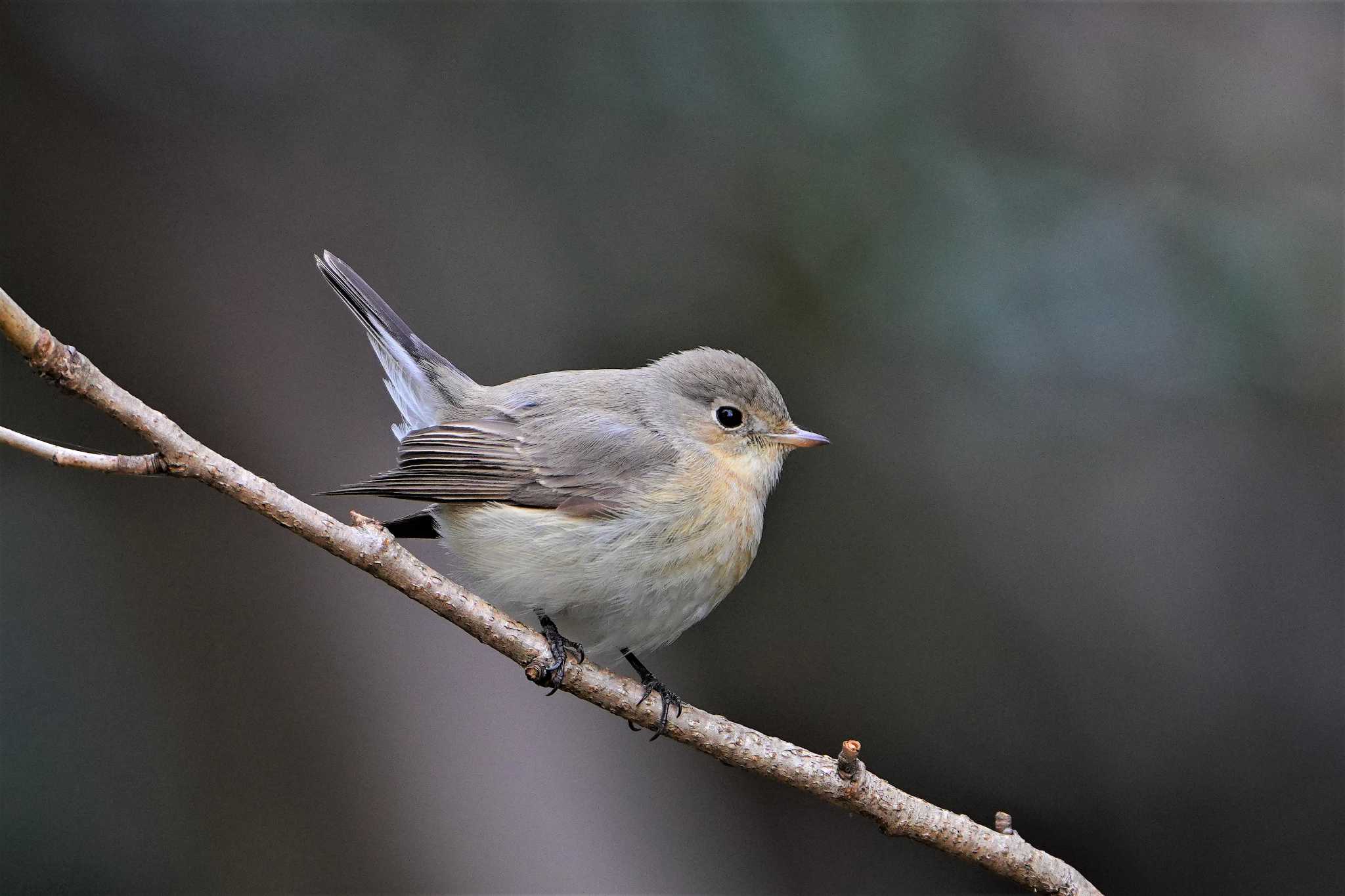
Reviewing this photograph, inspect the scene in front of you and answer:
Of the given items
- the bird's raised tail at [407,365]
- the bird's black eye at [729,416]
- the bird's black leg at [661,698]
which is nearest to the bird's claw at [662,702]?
the bird's black leg at [661,698]

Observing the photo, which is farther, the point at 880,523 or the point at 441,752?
the point at 880,523

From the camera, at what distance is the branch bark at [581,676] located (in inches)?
84.7

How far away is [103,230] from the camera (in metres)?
5.08

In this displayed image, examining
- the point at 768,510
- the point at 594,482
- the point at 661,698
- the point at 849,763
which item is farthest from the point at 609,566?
the point at 768,510

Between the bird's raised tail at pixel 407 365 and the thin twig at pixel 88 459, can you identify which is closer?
the thin twig at pixel 88 459

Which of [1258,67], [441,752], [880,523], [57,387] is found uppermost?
[1258,67]

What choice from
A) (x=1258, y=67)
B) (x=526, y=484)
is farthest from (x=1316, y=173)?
(x=526, y=484)

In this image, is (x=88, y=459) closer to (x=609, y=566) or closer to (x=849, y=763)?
(x=609, y=566)

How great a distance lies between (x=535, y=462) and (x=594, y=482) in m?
0.20

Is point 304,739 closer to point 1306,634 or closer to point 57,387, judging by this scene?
point 57,387

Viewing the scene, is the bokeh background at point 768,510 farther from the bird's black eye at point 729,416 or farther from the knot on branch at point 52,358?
the knot on branch at point 52,358

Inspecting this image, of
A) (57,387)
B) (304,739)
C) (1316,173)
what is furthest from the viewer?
(304,739)

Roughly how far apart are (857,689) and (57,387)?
13.2 ft

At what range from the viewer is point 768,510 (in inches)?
202
